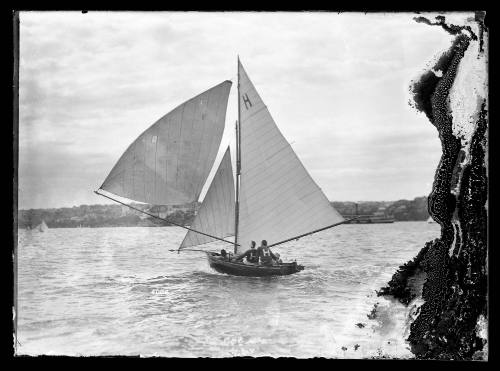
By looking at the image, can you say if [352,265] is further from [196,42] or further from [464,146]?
[196,42]

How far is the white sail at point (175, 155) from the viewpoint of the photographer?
16.0 feet

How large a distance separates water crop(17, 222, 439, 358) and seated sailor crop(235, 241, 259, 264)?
0.14 metres

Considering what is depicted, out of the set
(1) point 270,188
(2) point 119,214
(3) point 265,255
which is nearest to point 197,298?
(3) point 265,255

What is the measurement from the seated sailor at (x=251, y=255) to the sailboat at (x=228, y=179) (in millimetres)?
32

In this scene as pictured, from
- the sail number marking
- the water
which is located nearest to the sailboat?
the sail number marking

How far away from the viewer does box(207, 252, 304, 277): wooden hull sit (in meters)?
4.92

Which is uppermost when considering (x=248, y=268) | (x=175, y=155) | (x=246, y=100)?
(x=246, y=100)

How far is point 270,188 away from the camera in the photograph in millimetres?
5086

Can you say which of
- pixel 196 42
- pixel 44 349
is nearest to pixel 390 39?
pixel 196 42

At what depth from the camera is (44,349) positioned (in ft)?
16.0

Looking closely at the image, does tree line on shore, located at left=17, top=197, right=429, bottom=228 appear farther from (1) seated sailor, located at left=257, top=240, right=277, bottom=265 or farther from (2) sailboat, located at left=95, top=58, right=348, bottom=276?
(1) seated sailor, located at left=257, top=240, right=277, bottom=265

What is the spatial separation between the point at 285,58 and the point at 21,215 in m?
2.19

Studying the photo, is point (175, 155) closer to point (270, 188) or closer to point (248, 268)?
point (270, 188)

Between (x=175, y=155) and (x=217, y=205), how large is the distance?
474 millimetres
